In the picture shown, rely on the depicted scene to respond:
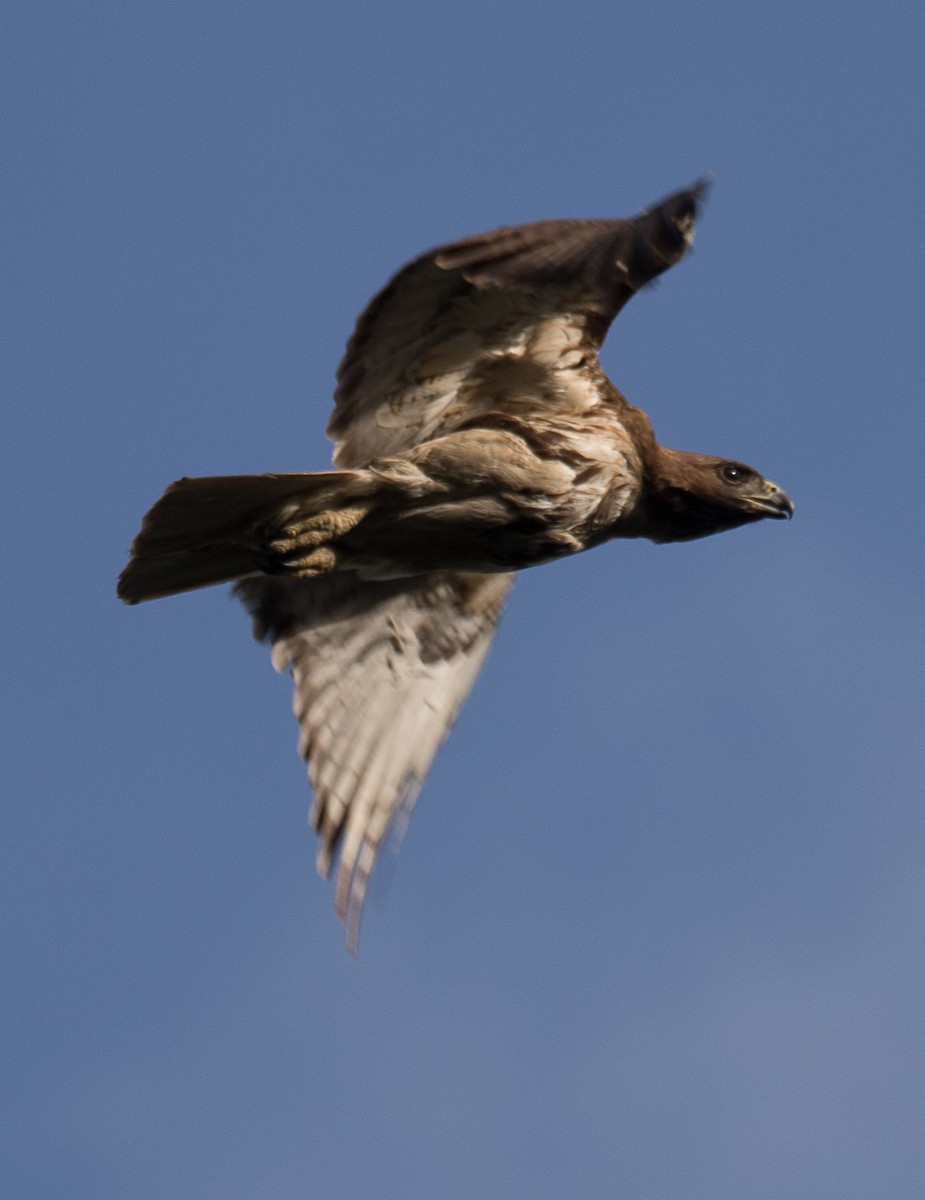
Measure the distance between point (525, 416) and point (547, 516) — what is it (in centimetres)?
45

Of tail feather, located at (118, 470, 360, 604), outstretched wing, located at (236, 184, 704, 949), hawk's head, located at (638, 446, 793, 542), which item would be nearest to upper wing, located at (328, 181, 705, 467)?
outstretched wing, located at (236, 184, 704, 949)

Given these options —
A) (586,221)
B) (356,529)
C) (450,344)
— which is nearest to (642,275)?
(586,221)

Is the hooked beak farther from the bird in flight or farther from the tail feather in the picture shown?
the tail feather

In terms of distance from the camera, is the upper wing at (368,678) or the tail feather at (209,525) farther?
the upper wing at (368,678)

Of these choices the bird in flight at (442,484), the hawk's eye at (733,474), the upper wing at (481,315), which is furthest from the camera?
the hawk's eye at (733,474)

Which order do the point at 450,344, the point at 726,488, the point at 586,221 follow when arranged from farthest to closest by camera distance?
1. the point at 726,488
2. the point at 450,344
3. the point at 586,221

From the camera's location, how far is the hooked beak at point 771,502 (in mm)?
11812

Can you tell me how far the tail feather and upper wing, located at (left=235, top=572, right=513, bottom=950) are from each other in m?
0.76

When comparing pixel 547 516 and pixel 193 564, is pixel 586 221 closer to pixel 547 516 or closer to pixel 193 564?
pixel 547 516

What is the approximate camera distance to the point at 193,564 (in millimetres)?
10992

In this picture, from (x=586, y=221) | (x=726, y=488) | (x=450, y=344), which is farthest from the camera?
(x=726, y=488)

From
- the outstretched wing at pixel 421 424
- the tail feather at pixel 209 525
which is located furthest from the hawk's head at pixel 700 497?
the tail feather at pixel 209 525

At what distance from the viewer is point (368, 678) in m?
12.1

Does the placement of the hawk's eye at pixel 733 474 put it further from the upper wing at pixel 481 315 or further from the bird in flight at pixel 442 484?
the upper wing at pixel 481 315
